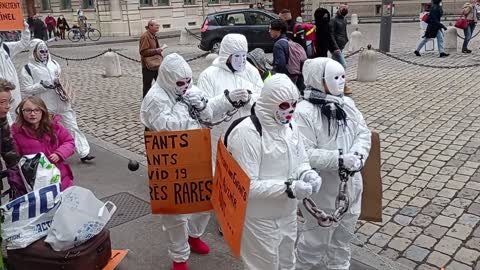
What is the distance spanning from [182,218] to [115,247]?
0.98 metres

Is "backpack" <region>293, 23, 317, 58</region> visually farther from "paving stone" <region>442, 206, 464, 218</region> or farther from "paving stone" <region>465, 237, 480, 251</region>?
"paving stone" <region>465, 237, 480, 251</region>

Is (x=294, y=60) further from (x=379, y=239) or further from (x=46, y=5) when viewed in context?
(x=46, y=5)

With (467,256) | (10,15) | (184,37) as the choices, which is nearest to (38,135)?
(10,15)

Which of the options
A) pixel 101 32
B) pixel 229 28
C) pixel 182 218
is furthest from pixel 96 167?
pixel 101 32

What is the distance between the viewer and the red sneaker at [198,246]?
13.4ft

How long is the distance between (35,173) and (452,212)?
374cm

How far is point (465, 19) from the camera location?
14.2 meters

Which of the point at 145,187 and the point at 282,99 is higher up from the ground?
the point at 282,99

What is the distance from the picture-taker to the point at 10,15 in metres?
6.13

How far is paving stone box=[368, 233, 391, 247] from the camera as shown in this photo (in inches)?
164

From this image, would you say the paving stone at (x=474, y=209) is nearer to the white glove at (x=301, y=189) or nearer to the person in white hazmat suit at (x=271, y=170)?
the person in white hazmat suit at (x=271, y=170)

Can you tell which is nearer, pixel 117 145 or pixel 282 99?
pixel 282 99

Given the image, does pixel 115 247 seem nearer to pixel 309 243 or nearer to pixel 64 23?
pixel 309 243

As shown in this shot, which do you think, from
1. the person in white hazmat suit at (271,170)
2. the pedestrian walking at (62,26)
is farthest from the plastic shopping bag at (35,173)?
the pedestrian walking at (62,26)
